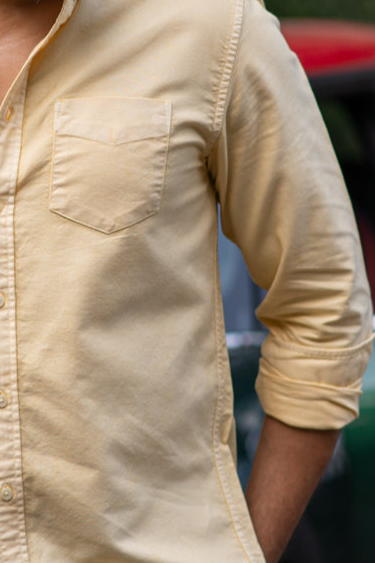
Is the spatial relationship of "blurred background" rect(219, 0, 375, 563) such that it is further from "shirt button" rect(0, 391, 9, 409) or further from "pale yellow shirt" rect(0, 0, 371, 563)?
"shirt button" rect(0, 391, 9, 409)

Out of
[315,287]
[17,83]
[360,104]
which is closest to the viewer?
[17,83]

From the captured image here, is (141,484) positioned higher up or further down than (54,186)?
further down

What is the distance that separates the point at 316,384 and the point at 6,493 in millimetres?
543

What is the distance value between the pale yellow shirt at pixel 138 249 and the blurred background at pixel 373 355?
40.8 inches

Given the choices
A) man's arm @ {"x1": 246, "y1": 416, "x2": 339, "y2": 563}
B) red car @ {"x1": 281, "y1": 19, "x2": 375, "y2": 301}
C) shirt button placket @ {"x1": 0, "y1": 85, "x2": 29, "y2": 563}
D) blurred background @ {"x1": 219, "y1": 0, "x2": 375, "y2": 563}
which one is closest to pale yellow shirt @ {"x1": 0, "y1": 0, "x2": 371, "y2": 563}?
shirt button placket @ {"x1": 0, "y1": 85, "x2": 29, "y2": 563}

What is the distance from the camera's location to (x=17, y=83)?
47.2 inches

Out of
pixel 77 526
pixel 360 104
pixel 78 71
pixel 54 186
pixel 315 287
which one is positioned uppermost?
pixel 78 71

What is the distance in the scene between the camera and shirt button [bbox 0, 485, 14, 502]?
1.19 metres

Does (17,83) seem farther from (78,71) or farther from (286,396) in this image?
(286,396)

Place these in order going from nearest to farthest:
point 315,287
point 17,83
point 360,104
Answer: point 17,83, point 315,287, point 360,104

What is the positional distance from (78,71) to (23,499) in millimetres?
590

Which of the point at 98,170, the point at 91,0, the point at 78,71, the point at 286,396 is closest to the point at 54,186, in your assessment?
the point at 98,170

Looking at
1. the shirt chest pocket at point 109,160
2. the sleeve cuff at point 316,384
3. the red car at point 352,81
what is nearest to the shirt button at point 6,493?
the shirt chest pocket at point 109,160

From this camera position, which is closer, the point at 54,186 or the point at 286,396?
the point at 54,186
